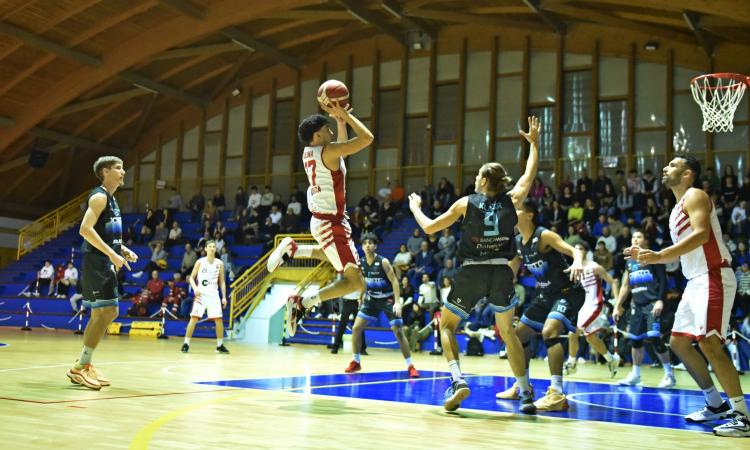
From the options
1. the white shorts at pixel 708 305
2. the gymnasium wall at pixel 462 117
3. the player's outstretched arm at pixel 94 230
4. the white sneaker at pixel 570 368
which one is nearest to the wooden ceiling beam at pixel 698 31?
the gymnasium wall at pixel 462 117

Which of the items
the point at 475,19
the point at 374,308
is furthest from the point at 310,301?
the point at 475,19

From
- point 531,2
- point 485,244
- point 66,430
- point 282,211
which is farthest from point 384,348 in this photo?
point 66,430

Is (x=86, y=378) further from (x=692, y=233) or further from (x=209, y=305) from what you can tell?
(x=209, y=305)

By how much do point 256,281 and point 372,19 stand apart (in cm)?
907

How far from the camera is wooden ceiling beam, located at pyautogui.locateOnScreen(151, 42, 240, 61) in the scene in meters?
25.6

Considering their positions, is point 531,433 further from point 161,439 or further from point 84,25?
point 84,25

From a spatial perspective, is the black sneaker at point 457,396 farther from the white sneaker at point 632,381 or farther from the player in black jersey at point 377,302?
the white sneaker at point 632,381

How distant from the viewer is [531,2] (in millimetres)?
21703

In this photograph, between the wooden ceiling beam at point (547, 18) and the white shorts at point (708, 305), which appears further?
the wooden ceiling beam at point (547, 18)

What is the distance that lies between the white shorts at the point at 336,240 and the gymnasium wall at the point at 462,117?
17.8m

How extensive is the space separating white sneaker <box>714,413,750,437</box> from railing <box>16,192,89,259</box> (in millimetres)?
27991

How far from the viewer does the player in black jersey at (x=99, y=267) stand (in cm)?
727

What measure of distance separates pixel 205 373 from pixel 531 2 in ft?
52.3

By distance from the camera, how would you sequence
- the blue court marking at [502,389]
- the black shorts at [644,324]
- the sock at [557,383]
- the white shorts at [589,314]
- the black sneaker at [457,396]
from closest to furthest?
1. the black sneaker at [457,396]
2. the blue court marking at [502,389]
3. the sock at [557,383]
4. the white shorts at [589,314]
5. the black shorts at [644,324]
